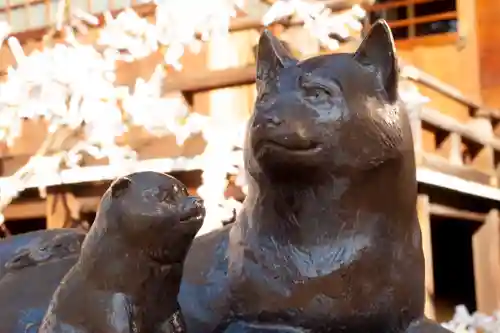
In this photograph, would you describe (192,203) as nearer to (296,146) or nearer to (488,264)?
(296,146)

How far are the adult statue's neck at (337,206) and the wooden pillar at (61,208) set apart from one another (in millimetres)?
1533

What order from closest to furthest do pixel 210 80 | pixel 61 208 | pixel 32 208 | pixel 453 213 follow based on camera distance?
1. pixel 210 80
2. pixel 61 208
3. pixel 32 208
4. pixel 453 213

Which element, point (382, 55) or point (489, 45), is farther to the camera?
point (489, 45)

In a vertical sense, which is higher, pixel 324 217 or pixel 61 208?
pixel 324 217

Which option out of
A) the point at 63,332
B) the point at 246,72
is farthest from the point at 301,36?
the point at 63,332

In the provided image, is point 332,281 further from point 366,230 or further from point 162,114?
point 162,114

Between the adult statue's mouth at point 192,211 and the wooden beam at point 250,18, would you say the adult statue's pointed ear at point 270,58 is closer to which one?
the adult statue's mouth at point 192,211

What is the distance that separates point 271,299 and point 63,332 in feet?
0.47

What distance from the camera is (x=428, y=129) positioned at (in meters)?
2.40

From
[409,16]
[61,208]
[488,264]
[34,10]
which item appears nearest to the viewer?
[61,208]

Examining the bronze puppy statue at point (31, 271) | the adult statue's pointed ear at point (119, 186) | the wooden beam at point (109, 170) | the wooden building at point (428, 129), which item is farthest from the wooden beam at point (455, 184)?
the adult statue's pointed ear at point (119, 186)

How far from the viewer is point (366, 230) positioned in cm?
53

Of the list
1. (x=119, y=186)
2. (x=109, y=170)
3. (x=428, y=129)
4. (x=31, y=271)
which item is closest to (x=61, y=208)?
(x=109, y=170)

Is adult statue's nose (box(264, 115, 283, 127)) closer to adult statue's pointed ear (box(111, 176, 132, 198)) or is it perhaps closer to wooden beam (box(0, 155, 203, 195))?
adult statue's pointed ear (box(111, 176, 132, 198))
